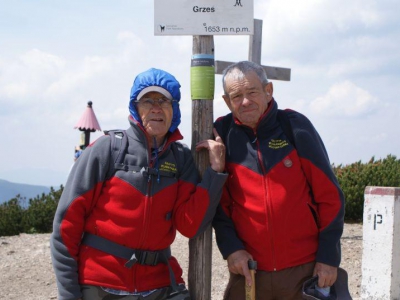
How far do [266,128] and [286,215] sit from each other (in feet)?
1.83

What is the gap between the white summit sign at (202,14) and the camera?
377 centimetres

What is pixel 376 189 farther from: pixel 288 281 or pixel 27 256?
pixel 27 256

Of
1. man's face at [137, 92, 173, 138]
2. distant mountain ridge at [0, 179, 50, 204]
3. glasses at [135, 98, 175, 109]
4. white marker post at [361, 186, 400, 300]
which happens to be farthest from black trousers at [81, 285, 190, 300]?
distant mountain ridge at [0, 179, 50, 204]

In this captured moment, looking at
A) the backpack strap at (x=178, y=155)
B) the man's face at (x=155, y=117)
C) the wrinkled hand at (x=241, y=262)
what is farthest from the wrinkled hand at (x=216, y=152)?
the wrinkled hand at (x=241, y=262)

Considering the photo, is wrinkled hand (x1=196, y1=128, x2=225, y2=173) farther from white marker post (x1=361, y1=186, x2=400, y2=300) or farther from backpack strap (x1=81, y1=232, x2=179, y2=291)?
white marker post (x1=361, y1=186, x2=400, y2=300)

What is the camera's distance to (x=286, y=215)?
3.42 meters

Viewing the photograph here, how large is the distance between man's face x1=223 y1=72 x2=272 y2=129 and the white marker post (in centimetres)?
285

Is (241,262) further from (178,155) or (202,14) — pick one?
(202,14)

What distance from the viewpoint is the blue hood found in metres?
3.38

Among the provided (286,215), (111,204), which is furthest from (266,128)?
(111,204)

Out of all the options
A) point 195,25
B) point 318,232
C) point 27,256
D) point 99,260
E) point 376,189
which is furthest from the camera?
point 27,256

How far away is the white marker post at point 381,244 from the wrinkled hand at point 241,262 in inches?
113

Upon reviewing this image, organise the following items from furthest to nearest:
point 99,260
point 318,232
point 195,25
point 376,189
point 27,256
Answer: point 27,256 → point 376,189 → point 195,25 → point 318,232 → point 99,260

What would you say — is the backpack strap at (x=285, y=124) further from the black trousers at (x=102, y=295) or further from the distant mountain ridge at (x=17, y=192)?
the distant mountain ridge at (x=17, y=192)
